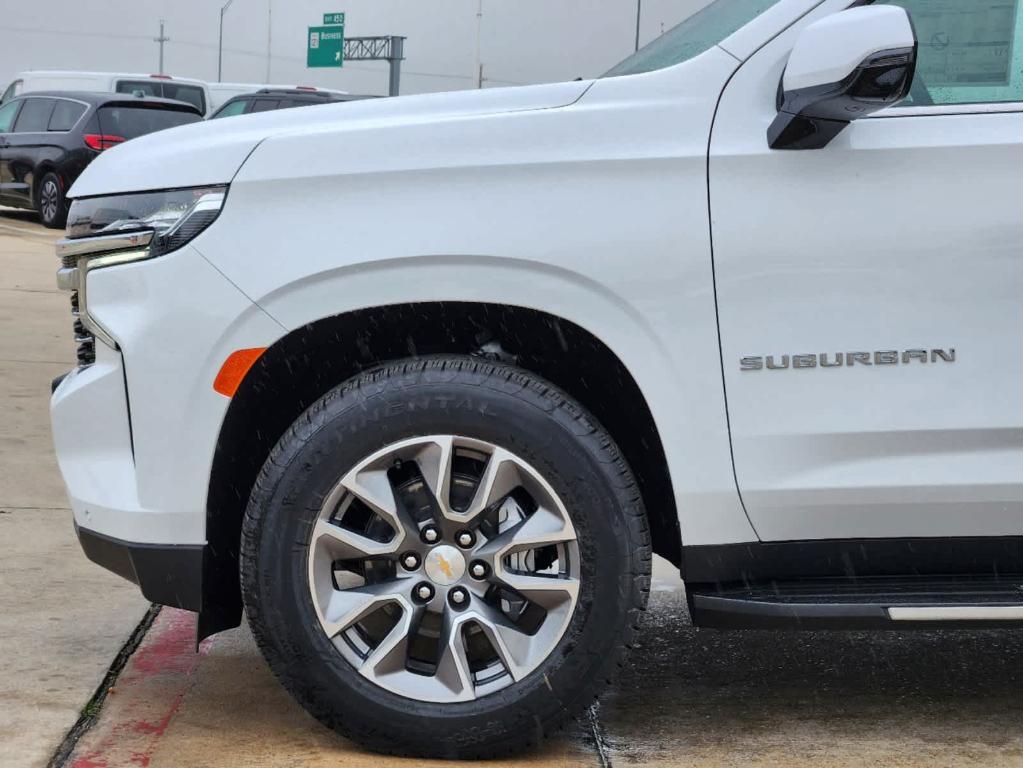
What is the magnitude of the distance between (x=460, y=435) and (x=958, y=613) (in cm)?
111

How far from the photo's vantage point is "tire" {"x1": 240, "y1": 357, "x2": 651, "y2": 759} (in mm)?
2992

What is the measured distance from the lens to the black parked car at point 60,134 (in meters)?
18.2

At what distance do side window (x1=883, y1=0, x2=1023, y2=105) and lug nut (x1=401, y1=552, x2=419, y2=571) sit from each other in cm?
148

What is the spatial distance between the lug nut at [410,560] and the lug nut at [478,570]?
0.12m

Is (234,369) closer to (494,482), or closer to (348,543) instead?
(348,543)

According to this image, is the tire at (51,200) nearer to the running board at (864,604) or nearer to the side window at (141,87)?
the side window at (141,87)

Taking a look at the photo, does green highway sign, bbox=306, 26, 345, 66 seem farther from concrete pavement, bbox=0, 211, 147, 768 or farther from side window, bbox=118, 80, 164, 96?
concrete pavement, bbox=0, 211, 147, 768

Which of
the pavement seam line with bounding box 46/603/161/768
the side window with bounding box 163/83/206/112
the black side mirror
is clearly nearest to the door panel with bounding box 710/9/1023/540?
the black side mirror

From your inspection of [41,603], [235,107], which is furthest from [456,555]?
[235,107]

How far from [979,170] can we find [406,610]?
5.06 feet

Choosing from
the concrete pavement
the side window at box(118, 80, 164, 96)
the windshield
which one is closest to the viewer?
the windshield

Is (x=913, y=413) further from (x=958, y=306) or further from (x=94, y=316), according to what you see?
(x=94, y=316)

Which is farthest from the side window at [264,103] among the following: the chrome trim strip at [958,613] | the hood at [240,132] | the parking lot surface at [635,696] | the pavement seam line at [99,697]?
the chrome trim strip at [958,613]

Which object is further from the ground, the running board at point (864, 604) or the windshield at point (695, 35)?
the windshield at point (695, 35)
